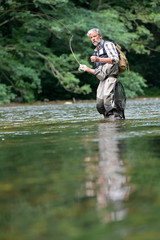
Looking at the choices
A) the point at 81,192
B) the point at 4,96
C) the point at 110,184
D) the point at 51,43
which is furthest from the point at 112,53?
the point at 51,43

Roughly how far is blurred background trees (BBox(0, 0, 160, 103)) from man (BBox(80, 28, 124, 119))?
50.2 ft

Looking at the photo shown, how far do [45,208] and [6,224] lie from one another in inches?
12.1

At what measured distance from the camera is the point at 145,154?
4.86 meters

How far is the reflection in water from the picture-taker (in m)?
2.61

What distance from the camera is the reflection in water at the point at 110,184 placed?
8.55 ft

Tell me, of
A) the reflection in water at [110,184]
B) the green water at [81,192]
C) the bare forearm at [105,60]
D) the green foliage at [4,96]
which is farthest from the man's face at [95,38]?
the green foliage at [4,96]

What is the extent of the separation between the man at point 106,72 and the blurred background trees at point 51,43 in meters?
15.3

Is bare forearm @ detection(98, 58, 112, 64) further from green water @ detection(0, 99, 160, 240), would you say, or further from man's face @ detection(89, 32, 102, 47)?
green water @ detection(0, 99, 160, 240)

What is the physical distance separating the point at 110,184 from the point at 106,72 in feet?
23.3

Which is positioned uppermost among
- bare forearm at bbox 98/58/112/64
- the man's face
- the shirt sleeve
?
the man's face

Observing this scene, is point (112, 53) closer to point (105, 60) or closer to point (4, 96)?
point (105, 60)

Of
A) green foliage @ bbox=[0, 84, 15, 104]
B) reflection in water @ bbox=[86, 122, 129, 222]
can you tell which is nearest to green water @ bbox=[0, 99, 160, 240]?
reflection in water @ bbox=[86, 122, 129, 222]

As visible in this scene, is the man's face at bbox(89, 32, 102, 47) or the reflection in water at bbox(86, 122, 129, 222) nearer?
the reflection in water at bbox(86, 122, 129, 222)

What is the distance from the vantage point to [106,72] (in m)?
10.3
